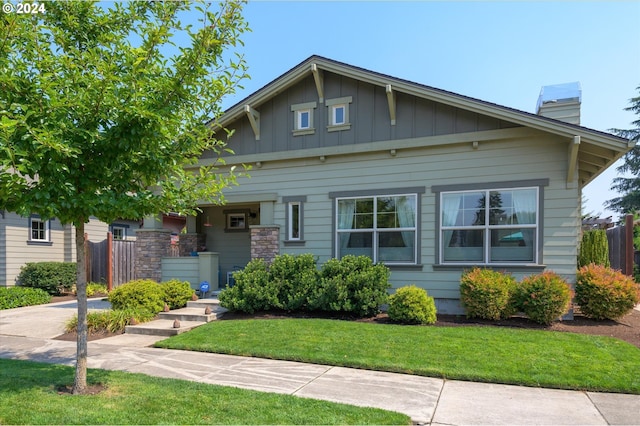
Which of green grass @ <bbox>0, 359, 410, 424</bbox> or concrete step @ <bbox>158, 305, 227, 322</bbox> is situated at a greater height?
green grass @ <bbox>0, 359, 410, 424</bbox>

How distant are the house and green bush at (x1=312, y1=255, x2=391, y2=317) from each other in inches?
36.7

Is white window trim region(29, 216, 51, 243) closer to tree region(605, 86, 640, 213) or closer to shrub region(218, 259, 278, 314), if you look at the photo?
shrub region(218, 259, 278, 314)

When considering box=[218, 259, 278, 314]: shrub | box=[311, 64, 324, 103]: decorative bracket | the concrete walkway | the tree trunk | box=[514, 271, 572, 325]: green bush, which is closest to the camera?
the concrete walkway

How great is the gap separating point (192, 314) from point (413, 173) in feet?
19.8

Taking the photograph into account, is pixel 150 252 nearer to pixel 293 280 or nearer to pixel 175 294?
pixel 175 294

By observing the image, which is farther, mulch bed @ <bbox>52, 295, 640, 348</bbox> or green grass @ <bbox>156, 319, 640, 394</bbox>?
mulch bed @ <bbox>52, 295, 640, 348</bbox>

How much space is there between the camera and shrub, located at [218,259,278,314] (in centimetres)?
910

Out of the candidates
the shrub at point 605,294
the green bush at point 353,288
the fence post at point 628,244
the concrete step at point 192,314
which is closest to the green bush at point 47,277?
the concrete step at point 192,314

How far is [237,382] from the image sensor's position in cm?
516

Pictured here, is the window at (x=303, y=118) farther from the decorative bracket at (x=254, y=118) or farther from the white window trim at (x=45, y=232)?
→ the white window trim at (x=45, y=232)

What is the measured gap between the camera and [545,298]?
7.48 meters

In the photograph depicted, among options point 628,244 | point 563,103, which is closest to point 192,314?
point 563,103

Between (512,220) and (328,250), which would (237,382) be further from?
(512,220)

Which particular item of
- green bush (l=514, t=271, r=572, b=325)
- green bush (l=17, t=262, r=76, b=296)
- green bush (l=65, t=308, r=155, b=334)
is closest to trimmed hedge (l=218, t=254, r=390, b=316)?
green bush (l=65, t=308, r=155, b=334)
